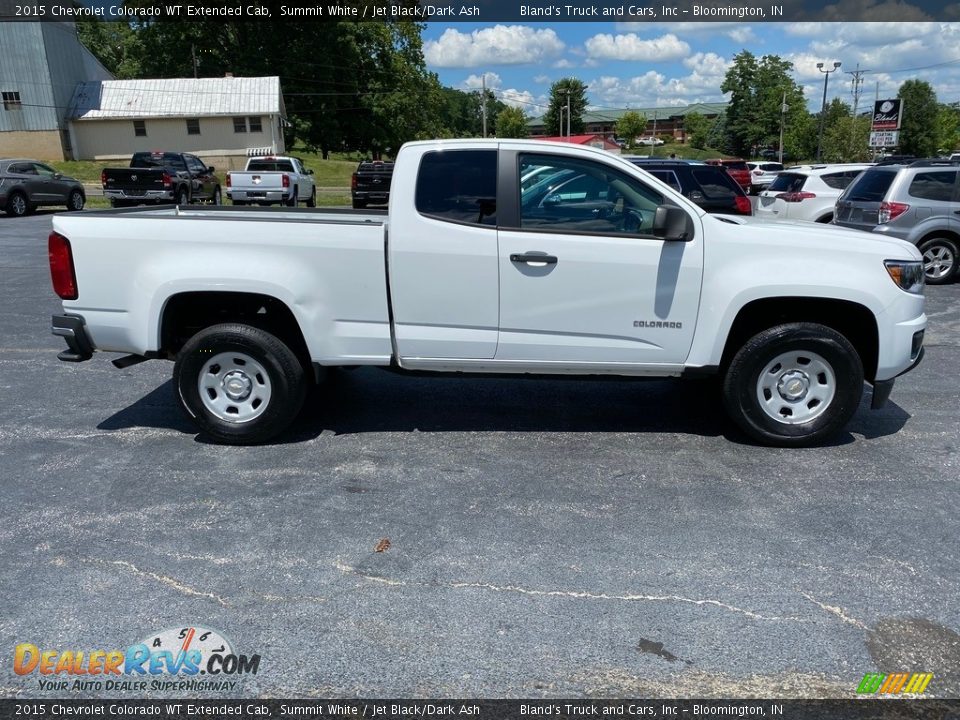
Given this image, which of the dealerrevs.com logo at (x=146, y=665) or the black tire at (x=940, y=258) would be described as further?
the black tire at (x=940, y=258)

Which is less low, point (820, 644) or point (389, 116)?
point (389, 116)

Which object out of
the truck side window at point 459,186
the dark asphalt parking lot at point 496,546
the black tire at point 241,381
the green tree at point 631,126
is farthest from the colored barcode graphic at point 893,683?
the green tree at point 631,126

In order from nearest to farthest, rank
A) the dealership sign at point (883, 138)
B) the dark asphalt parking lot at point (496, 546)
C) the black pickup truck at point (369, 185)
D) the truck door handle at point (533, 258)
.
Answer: the dark asphalt parking lot at point (496, 546), the truck door handle at point (533, 258), the black pickup truck at point (369, 185), the dealership sign at point (883, 138)

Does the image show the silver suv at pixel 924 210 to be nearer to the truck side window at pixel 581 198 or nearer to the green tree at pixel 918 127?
the truck side window at pixel 581 198

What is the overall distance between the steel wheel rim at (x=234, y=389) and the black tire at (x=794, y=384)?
3109 mm

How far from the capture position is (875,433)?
5641mm

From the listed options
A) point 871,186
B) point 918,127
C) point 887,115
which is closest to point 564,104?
point 918,127

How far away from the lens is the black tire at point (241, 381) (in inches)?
205

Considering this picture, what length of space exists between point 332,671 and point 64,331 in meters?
3.38

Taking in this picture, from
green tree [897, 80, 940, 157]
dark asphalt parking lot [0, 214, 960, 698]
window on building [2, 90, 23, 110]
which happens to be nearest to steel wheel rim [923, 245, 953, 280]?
dark asphalt parking lot [0, 214, 960, 698]

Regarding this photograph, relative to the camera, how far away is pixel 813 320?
17.5 ft

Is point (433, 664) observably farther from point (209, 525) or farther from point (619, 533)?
point (209, 525)

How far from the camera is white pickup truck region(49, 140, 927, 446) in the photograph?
16.5 ft

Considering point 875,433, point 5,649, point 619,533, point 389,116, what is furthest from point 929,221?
point 389,116
